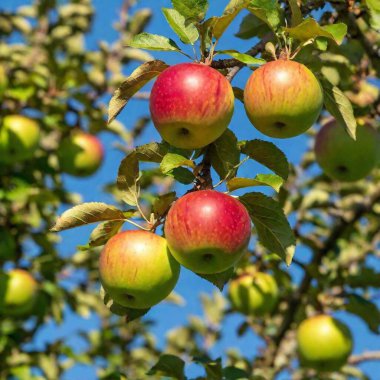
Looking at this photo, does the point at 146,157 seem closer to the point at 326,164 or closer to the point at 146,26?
the point at 326,164

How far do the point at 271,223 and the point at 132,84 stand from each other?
0.54m

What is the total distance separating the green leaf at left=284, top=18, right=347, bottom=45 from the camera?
5.61 feet

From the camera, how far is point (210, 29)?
1880mm

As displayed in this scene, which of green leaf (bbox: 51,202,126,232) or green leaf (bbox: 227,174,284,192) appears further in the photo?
green leaf (bbox: 51,202,126,232)

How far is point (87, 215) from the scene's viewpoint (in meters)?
1.82

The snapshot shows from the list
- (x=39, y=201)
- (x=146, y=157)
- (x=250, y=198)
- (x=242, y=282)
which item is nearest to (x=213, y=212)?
(x=250, y=198)

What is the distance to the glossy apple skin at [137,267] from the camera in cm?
174

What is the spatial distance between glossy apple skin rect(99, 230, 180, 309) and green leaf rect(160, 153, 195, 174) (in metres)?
0.21

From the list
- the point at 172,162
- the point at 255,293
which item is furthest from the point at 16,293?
the point at 172,162

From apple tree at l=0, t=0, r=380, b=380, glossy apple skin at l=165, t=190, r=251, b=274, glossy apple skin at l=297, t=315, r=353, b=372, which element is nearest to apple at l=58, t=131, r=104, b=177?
apple tree at l=0, t=0, r=380, b=380

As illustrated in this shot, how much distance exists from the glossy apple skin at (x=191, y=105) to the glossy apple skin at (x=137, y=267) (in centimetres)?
28

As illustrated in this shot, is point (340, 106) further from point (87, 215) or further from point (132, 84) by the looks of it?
point (87, 215)

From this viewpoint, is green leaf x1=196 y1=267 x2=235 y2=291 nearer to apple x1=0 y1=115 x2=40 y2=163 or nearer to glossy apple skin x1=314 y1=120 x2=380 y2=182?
glossy apple skin x1=314 y1=120 x2=380 y2=182

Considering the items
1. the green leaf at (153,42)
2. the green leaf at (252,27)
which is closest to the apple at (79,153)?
the green leaf at (252,27)
